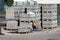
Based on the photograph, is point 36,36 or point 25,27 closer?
point 36,36

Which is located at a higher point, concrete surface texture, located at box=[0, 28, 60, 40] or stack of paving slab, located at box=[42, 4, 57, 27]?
stack of paving slab, located at box=[42, 4, 57, 27]

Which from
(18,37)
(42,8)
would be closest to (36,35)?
(18,37)

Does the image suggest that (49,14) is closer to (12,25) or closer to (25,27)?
(25,27)

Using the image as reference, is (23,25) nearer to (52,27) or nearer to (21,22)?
(21,22)

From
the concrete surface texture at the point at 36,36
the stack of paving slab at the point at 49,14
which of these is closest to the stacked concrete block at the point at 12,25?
the concrete surface texture at the point at 36,36

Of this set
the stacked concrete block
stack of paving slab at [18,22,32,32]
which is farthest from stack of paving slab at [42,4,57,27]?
the stacked concrete block

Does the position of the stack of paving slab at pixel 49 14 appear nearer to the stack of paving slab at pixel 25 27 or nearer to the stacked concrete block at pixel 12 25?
the stack of paving slab at pixel 25 27

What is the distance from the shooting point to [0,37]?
18.4m

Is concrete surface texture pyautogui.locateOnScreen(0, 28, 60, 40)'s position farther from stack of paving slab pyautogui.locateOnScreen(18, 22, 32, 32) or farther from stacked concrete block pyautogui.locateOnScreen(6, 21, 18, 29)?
stacked concrete block pyautogui.locateOnScreen(6, 21, 18, 29)

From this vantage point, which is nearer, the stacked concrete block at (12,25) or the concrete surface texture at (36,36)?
the concrete surface texture at (36,36)

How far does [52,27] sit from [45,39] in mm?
5137

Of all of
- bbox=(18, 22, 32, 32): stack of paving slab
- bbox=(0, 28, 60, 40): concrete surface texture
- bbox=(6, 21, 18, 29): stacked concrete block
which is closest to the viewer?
bbox=(0, 28, 60, 40): concrete surface texture

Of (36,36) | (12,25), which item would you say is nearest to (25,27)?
(12,25)

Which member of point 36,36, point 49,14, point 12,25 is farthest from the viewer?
point 49,14
